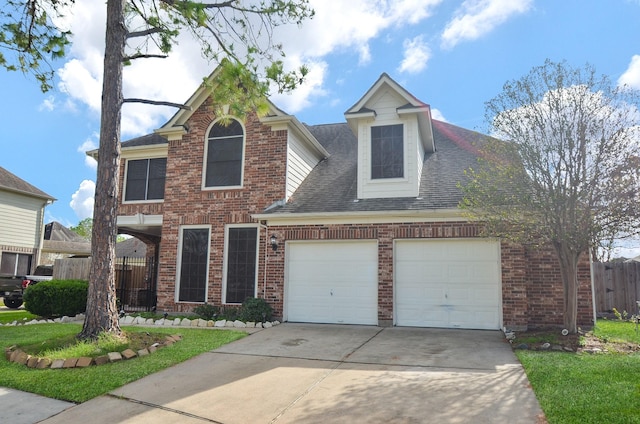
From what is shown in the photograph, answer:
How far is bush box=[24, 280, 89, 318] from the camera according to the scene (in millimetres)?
12328

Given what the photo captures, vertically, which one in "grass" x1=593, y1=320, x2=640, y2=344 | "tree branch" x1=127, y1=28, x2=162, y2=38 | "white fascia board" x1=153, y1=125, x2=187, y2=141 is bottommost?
"grass" x1=593, y1=320, x2=640, y2=344

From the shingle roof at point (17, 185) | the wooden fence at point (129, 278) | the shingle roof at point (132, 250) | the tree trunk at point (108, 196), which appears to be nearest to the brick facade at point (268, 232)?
the wooden fence at point (129, 278)

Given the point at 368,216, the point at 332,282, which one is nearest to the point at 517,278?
the point at 368,216

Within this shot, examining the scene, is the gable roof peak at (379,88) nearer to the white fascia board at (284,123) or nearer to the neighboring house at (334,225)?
the neighboring house at (334,225)

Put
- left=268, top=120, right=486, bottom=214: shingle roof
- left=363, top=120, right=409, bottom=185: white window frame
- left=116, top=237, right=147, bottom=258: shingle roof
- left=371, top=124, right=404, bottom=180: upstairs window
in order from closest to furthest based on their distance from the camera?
1. left=268, top=120, right=486, bottom=214: shingle roof
2. left=363, top=120, right=409, bottom=185: white window frame
3. left=371, top=124, right=404, bottom=180: upstairs window
4. left=116, top=237, right=147, bottom=258: shingle roof

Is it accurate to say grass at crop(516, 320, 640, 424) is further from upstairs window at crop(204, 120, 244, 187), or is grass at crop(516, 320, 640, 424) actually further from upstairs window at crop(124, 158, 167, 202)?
upstairs window at crop(124, 158, 167, 202)

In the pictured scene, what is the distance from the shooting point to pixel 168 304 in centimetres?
1262

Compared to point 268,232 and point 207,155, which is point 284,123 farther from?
point 268,232

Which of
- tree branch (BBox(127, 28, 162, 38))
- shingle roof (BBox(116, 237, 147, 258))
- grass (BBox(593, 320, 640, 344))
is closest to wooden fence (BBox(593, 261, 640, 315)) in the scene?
grass (BBox(593, 320, 640, 344))

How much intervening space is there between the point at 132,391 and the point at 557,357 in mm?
6237

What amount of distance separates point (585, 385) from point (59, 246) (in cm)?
3501

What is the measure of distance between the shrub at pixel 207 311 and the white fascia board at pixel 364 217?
107 inches

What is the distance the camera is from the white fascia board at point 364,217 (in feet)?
33.6

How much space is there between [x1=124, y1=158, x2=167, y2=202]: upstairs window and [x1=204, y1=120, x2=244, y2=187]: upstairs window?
2.01m
